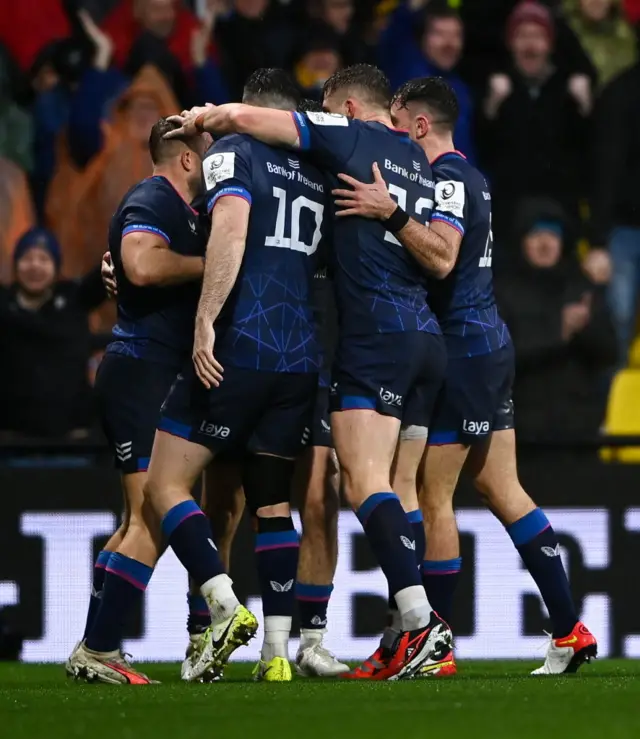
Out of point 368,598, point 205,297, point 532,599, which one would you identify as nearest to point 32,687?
point 205,297

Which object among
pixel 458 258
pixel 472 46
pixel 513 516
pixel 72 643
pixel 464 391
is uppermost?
pixel 472 46

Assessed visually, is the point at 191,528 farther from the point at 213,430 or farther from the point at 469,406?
the point at 469,406

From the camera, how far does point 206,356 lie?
18.4 ft

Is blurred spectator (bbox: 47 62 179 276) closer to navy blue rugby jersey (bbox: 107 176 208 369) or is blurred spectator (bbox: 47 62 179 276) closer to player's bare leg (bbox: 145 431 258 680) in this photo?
navy blue rugby jersey (bbox: 107 176 208 369)

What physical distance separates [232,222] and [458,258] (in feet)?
3.60

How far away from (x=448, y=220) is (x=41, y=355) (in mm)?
3410

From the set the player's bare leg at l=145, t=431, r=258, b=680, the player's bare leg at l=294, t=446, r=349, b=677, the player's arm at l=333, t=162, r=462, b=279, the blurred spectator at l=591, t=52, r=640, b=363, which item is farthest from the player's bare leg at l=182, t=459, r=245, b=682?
the blurred spectator at l=591, t=52, r=640, b=363

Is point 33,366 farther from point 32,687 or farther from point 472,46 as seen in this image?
point 472,46

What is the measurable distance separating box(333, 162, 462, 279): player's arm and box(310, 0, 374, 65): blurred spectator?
4.36m

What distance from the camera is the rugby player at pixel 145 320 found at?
6043 millimetres

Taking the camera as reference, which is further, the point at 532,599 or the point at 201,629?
the point at 532,599

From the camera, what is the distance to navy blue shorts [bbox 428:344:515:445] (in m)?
6.22

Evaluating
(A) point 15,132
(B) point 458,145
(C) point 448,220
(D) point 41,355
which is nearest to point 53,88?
(A) point 15,132

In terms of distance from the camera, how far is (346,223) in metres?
5.92
